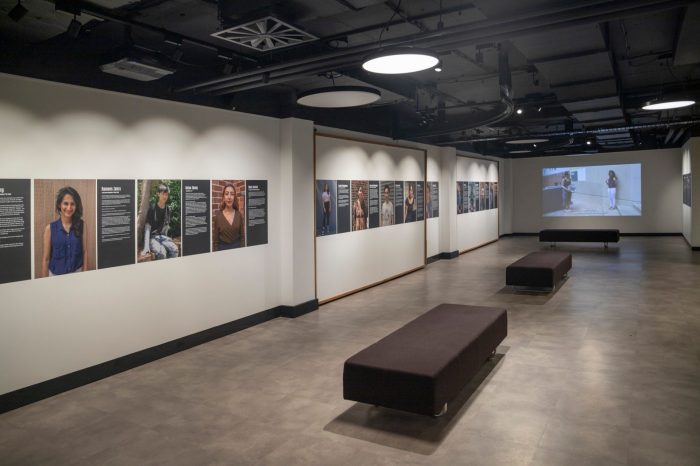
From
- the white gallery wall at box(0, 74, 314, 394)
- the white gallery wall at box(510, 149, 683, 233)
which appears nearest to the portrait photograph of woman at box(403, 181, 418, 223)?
the white gallery wall at box(0, 74, 314, 394)

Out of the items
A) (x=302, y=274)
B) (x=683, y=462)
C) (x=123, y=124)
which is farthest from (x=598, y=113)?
(x=123, y=124)

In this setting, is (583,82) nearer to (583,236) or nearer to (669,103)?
(669,103)

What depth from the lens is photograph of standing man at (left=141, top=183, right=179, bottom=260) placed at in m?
6.12

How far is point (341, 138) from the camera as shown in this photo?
31.4ft

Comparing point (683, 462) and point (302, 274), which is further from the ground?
point (302, 274)

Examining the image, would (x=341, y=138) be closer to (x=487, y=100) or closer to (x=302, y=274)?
(x=302, y=274)

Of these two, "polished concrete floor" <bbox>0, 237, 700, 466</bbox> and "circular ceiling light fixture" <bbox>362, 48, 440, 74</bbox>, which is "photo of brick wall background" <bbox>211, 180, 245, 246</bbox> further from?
"circular ceiling light fixture" <bbox>362, 48, 440, 74</bbox>

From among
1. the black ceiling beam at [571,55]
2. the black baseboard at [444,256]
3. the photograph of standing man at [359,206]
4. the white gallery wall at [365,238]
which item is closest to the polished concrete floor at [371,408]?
the white gallery wall at [365,238]

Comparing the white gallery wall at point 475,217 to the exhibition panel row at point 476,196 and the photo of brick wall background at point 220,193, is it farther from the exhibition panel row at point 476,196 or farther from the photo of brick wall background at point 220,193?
the photo of brick wall background at point 220,193

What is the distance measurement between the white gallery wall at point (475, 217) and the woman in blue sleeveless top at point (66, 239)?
1143 centimetres

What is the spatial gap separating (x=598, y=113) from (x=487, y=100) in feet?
7.37

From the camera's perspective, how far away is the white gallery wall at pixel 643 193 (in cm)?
1972

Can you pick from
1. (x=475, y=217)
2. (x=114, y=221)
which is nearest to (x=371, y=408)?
(x=114, y=221)

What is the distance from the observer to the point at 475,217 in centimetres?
1750
